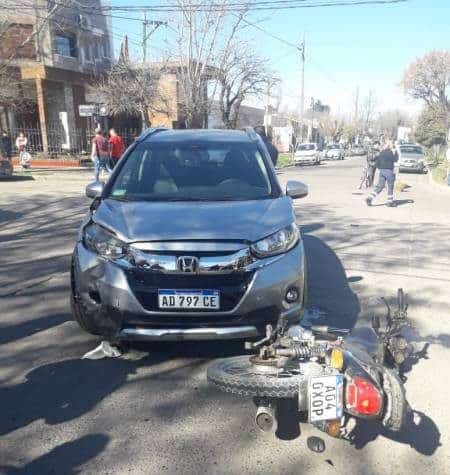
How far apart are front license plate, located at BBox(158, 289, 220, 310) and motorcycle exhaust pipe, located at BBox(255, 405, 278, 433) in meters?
0.79

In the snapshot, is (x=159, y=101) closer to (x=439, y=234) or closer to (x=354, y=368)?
(x=439, y=234)

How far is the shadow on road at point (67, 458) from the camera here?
2.55 m

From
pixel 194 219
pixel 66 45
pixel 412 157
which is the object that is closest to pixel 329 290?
pixel 194 219

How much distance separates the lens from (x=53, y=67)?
91.0ft

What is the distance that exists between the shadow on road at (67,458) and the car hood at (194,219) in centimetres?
133

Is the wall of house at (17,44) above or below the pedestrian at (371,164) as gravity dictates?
above

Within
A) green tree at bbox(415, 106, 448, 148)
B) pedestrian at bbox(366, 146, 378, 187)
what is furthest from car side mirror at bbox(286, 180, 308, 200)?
green tree at bbox(415, 106, 448, 148)

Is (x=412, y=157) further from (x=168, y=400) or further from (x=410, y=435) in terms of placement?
(x=168, y=400)

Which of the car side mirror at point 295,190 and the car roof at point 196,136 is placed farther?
the car roof at point 196,136

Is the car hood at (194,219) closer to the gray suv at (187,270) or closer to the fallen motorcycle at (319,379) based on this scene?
the gray suv at (187,270)

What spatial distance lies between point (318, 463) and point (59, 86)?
30694 mm

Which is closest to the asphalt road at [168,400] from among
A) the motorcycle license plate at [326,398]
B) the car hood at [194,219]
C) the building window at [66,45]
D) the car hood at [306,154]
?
the motorcycle license plate at [326,398]

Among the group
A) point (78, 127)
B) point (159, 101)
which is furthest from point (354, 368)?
point (159, 101)

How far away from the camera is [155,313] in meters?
3.31
